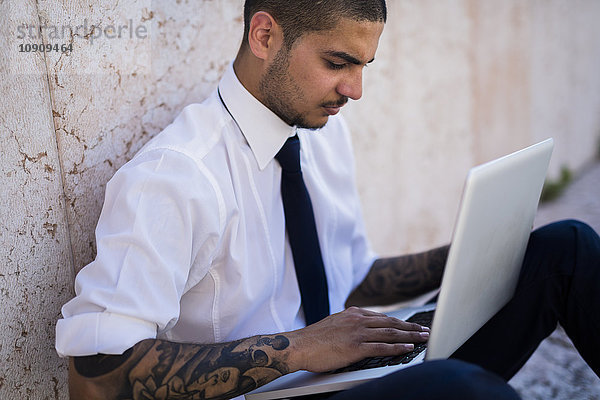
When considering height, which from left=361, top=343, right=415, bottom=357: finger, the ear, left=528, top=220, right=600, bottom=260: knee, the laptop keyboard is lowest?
the laptop keyboard

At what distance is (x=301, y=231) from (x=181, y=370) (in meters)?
0.61

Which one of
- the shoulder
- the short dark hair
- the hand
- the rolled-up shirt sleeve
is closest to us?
the rolled-up shirt sleeve

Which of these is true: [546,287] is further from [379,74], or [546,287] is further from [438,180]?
[438,180]

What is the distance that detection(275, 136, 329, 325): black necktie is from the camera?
197 centimetres

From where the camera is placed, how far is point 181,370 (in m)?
1.50

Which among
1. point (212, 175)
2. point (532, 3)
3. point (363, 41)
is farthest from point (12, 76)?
point (532, 3)

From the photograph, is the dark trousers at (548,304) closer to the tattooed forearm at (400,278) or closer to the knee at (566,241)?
the knee at (566,241)

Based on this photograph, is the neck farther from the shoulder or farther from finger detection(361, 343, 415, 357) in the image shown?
finger detection(361, 343, 415, 357)

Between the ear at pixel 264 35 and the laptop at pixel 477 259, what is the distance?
2.45 ft

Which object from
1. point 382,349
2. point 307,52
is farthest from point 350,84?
point 382,349

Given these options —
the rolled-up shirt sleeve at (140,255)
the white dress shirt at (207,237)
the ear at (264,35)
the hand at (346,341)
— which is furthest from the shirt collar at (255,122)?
the hand at (346,341)

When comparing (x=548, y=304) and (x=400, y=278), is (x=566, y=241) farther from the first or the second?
(x=400, y=278)

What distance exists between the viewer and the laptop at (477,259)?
4.51 ft

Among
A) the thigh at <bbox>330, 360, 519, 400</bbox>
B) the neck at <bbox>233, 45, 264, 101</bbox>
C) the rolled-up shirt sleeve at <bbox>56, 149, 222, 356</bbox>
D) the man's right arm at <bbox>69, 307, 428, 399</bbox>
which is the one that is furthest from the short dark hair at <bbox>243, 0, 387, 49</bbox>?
the thigh at <bbox>330, 360, 519, 400</bbox>
